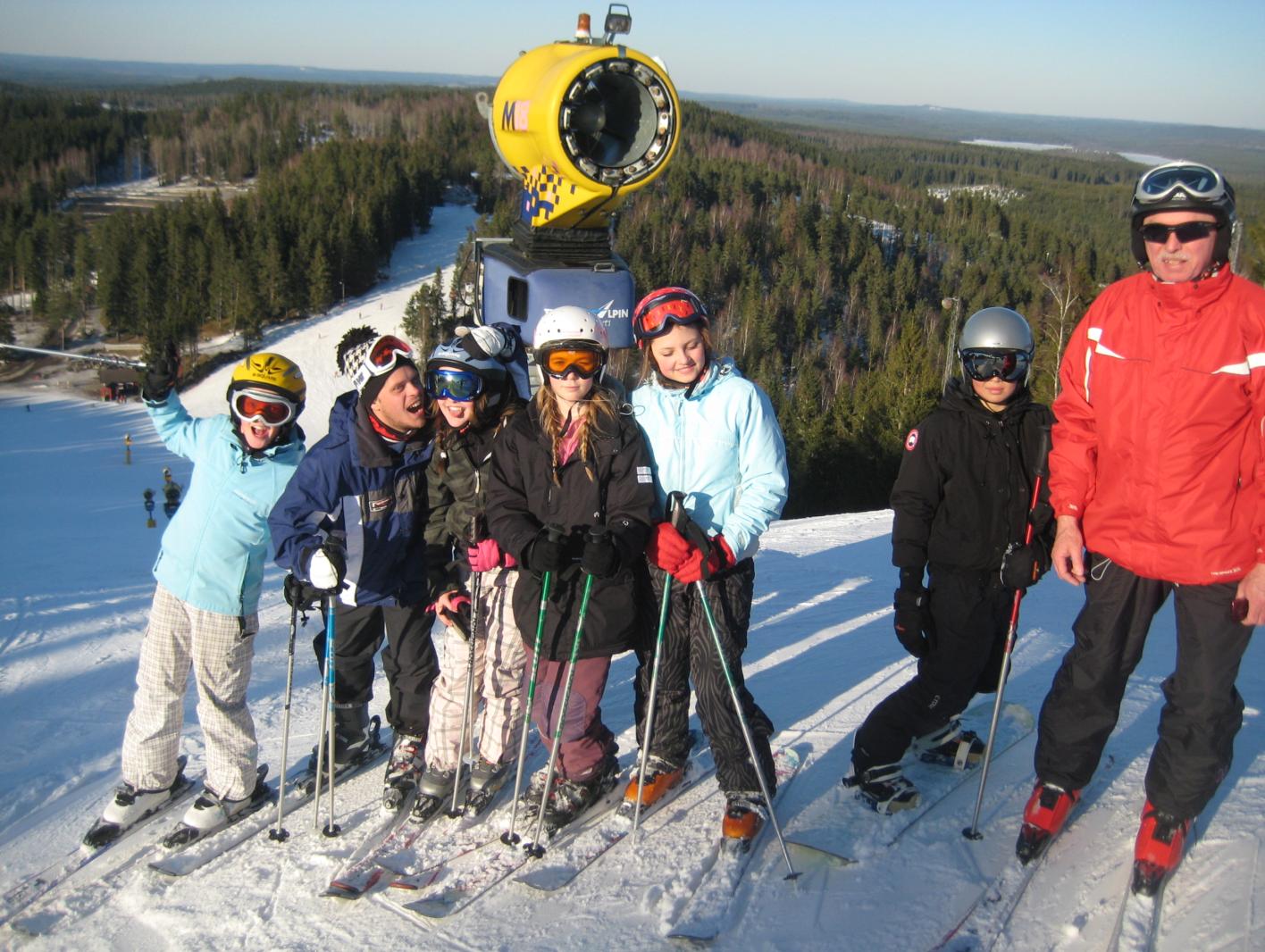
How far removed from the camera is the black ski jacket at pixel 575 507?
3062mm

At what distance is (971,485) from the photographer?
125 inches

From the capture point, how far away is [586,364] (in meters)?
3.12

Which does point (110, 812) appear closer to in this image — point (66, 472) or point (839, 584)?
point (839, 584)

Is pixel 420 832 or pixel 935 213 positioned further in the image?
pixel 935 213

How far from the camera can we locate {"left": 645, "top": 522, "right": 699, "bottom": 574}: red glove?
2.90m

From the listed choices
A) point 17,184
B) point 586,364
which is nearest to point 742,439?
point 586,364

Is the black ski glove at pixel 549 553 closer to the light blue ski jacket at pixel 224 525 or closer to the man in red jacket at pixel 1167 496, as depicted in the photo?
the light blue ski jacket at pixel 224 525

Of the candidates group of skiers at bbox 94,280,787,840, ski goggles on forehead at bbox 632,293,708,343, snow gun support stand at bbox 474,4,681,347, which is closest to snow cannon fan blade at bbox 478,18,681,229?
snow gun support stand at bbox 474,4,681,347

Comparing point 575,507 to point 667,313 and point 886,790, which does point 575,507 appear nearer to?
point 667,313

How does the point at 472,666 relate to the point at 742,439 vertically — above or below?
below

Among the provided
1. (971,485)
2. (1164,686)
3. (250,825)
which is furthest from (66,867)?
(1164,686)

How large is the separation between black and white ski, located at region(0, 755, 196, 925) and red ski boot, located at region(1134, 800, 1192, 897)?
339 cm

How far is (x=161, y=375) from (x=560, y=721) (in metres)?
1.99

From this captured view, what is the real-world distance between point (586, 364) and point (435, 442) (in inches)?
27.8
